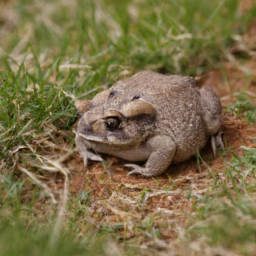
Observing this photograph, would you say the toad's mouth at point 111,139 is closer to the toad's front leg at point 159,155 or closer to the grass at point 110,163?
the toad's front leg at point 159,155

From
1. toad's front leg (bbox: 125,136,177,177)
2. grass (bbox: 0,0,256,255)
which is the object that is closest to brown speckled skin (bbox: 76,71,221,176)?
toad's front leg (bbox: 125,136,177,177)

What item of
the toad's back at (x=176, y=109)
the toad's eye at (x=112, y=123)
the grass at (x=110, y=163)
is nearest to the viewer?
the grass at (x=110, y=163)

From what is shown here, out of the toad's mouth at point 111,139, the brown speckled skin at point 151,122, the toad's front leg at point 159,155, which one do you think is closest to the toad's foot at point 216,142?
the brown speckled skin at point 151,122

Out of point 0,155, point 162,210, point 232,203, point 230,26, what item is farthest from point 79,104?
point 230,26

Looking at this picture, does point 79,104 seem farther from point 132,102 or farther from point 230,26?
point 230,26

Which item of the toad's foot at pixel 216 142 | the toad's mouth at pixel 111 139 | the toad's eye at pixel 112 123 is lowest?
the toad's foot at pixel 216 142

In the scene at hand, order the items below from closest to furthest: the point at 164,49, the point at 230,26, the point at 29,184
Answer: the point at 29,184, the point at 164,49, the point at 230,26

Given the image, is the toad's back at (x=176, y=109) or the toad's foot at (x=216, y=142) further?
the toad's foot at (x=216, y=142)
